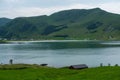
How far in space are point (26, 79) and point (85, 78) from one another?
10466 millimetres

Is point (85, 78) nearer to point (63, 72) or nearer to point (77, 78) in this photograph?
point (77, 78)

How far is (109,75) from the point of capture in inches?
1996

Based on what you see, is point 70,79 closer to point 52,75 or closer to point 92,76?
point 92,76

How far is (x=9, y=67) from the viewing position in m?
77.7

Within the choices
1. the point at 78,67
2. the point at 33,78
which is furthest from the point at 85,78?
the point at 78,67

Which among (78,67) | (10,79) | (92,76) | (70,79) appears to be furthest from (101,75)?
(78,67)

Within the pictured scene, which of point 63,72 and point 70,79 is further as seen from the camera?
point 63,72

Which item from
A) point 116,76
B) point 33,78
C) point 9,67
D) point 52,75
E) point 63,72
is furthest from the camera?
point 9,67

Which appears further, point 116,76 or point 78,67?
A: point 78,67

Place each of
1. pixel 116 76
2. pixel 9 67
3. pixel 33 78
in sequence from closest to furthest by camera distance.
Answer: pixel 116 76
pixel 33 78
pixel 9 67

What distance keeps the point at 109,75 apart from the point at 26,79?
48.2 ft

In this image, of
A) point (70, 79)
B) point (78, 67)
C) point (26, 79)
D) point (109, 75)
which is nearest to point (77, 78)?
point (70, 79)

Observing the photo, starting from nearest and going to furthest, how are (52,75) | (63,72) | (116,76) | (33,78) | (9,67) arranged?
(116,76)
(33,78)
(52,75)
(63,72)
(9,67)

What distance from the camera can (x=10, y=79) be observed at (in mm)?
51844
